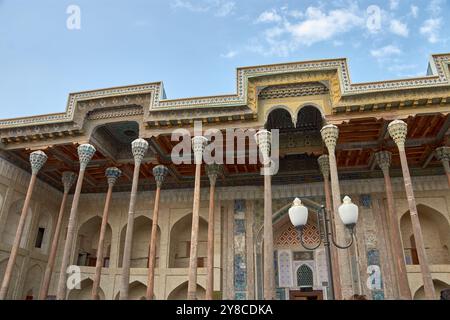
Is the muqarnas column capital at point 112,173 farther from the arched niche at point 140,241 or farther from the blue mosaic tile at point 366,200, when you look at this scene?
→ the blue mosaic tile at point 366,200

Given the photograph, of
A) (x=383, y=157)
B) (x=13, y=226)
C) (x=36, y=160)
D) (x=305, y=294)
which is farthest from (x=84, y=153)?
(x=383, y=157)

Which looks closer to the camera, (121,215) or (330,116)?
(330,116)

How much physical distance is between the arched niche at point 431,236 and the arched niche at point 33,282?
12143mm

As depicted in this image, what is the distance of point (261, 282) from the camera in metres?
12.3

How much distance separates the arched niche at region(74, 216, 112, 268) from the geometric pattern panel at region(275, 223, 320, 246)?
6368mm

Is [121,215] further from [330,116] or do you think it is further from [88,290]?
[330,116]

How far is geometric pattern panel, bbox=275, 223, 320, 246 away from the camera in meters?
13.2

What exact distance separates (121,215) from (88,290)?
2.87 meters

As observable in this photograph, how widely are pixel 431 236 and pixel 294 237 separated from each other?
4351 mm

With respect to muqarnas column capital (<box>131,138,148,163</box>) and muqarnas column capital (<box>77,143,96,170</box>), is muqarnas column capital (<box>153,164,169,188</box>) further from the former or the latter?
muqarnas column capital (<box>77,143,96,170</box>)

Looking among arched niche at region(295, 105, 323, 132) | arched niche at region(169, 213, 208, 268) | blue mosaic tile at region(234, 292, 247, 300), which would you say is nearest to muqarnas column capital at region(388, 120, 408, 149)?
arched niche at region(295, 105, 323, 132)
